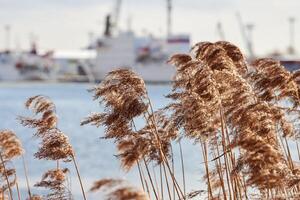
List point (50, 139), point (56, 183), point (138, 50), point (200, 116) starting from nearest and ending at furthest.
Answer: point (200, 116) → point (50, 139) → point (56, 183) → point (138, 50)

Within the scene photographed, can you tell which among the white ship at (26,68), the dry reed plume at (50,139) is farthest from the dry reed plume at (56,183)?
the white ship at (26,68)

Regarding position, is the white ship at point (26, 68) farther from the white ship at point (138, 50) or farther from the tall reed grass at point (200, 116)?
the tall reed grass at point (200, 116)

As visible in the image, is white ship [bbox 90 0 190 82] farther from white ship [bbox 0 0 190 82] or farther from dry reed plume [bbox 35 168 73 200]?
dry reed plume [bbox 35 168 73 200]

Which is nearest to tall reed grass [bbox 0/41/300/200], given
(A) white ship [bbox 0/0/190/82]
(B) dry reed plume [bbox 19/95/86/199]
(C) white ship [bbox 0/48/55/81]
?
(B) dry reed plume [bbox 19/95/86/199]

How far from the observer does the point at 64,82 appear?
12331 centimetres

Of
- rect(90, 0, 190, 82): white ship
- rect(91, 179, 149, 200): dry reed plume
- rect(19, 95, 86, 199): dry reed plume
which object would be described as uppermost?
rect(90, 0, 190, 82): white ship

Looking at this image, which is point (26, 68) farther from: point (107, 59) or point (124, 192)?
point (124, 192)

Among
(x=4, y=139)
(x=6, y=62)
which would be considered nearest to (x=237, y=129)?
(x=4, y=139)

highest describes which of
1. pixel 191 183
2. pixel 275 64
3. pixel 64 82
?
pixel 64 82

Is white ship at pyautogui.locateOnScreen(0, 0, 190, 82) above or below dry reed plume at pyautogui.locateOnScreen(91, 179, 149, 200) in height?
above

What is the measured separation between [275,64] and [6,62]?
129m

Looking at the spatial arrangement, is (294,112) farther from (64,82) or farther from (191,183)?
(64,82)

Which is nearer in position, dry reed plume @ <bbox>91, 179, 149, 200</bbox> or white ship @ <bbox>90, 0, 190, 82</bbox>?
dry reed plume @ <bbox>91, 179, 149, 200</bbox>

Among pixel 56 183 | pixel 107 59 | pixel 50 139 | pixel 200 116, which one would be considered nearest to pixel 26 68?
pixel 107 59
